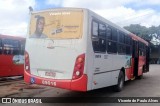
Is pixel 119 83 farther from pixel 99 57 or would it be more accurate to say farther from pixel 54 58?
pixel 54 58

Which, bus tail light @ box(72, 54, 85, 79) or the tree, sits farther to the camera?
the tree

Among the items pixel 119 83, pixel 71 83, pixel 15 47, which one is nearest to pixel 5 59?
pixel 15 47

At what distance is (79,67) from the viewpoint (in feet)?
26.9

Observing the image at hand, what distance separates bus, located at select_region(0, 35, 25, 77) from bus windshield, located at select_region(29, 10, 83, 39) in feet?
20.9

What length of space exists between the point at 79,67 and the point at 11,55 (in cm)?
864

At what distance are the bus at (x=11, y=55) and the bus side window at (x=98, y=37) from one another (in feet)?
24.2

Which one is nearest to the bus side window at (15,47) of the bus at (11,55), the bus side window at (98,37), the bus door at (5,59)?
the bus at (11,55)

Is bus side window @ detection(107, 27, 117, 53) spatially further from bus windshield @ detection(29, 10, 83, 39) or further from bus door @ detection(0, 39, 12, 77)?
bus door @ detection(0, 39, 12, 77)

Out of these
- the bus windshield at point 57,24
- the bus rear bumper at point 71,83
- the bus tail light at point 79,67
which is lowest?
the bus rear bumper at point 71,83

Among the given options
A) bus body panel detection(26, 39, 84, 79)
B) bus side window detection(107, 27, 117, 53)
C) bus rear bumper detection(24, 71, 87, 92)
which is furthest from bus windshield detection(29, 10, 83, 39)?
bus side window detection(107, 27, 117, 53)

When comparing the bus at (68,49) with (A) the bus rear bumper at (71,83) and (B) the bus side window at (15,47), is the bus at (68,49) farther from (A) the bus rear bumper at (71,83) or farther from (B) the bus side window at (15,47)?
(B) the bus side window at (15,47)

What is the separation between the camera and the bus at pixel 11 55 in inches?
601

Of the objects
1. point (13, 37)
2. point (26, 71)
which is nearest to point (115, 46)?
point (26, 71)

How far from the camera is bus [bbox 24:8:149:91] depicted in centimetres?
827
